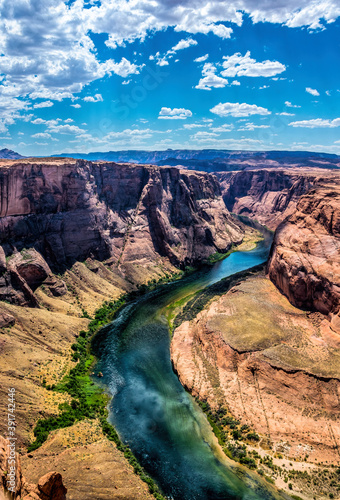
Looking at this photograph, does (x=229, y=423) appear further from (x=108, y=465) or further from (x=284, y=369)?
(x=108, y=465)

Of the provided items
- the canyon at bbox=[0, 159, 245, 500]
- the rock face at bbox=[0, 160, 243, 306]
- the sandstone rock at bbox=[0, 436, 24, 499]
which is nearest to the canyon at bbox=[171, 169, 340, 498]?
the canyon at bbox=[0, 159, 245, 500]

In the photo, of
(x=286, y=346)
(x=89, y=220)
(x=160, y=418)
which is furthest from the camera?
(x=89, y=220)

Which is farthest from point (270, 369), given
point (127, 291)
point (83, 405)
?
point (127, 291)

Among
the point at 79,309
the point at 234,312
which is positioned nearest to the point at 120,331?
the point at 79,309

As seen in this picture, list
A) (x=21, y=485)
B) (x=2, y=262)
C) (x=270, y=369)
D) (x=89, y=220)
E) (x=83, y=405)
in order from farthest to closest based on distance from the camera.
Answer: (x=89, y=220)
(x=2, y=262)
(x=270, y=369)
(x=83, y=405)
(x=21, y=485)

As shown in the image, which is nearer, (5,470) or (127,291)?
(5,470)

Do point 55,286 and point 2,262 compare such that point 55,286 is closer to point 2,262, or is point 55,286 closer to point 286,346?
point 2,262

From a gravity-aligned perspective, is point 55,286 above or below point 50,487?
below
